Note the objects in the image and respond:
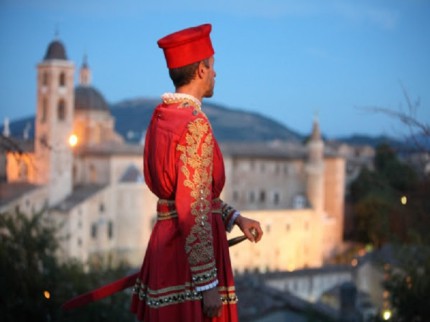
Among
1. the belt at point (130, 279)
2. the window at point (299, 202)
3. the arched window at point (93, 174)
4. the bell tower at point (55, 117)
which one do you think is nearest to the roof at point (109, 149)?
the arched window at point (93, 174)

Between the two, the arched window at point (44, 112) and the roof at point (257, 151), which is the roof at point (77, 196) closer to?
the arched window at point (44, 112)

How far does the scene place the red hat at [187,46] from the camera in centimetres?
418

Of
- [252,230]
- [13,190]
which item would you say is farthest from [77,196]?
[252,230]

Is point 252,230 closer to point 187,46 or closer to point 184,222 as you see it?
point 184,222

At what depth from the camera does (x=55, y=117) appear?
1670 inches

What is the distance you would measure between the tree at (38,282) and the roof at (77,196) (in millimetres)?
24163

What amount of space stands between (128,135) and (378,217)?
26.3 metres

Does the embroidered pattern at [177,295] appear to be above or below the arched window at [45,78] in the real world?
below

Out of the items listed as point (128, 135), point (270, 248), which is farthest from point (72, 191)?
point (128, 135)

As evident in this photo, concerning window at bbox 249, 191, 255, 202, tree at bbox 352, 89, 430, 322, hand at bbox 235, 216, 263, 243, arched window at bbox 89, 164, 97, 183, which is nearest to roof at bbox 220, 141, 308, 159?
window at bbox 249, 191, 255, 202

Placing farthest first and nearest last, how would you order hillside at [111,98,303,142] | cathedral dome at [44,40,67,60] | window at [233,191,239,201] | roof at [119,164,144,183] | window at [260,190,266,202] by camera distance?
hillside at [111,98,303,142] < window at [260,190,266,202] < window at [233,191,239,201] < roof at [119,164,144,183] < cathedral dome at [44,40,67,60]

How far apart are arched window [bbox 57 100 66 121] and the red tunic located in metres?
39.2

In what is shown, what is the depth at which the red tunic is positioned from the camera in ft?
13.3

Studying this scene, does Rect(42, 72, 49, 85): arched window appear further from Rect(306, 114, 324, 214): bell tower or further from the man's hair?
the man's hair
